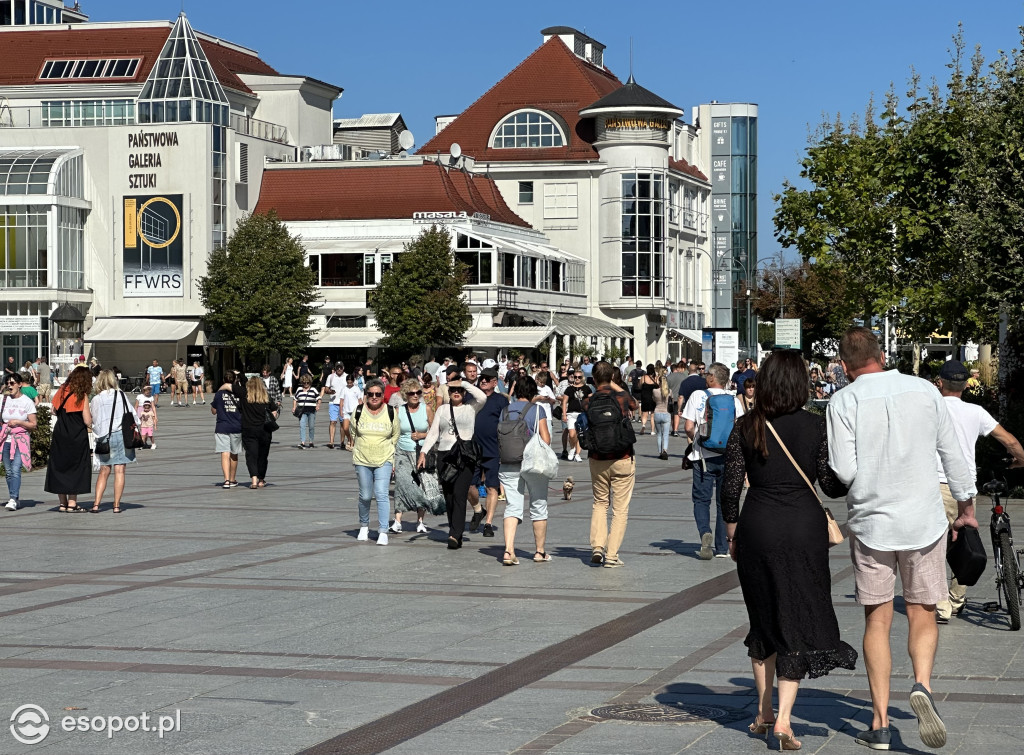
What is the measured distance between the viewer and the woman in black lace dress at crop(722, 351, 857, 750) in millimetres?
6738

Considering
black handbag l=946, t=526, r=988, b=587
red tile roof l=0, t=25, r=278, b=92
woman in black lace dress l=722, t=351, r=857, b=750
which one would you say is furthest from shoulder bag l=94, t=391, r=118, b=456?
red tile roof l=0, t=25, r=278, b=92

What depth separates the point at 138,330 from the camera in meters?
70.4

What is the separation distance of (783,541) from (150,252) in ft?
223

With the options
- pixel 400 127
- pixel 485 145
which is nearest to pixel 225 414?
pixel 485 145

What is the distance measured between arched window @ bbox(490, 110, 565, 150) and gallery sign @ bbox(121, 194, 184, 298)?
22499 millimetres

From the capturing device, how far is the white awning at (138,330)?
6962cm

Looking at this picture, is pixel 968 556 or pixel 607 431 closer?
pixel 968 556

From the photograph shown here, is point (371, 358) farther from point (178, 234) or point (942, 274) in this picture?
point (942, 274)

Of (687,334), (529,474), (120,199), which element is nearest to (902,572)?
(529,474)

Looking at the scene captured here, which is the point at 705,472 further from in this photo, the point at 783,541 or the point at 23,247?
the point at 23,247

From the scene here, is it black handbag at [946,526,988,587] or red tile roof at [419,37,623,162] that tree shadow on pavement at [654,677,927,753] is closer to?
black handbag at [946,526,988,587]

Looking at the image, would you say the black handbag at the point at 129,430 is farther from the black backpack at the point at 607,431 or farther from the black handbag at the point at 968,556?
the black handbag at the point at 968,556

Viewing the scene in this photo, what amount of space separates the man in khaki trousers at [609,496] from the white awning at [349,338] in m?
56.6

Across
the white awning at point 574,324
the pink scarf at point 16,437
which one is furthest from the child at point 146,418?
the white awning at point 574,324
